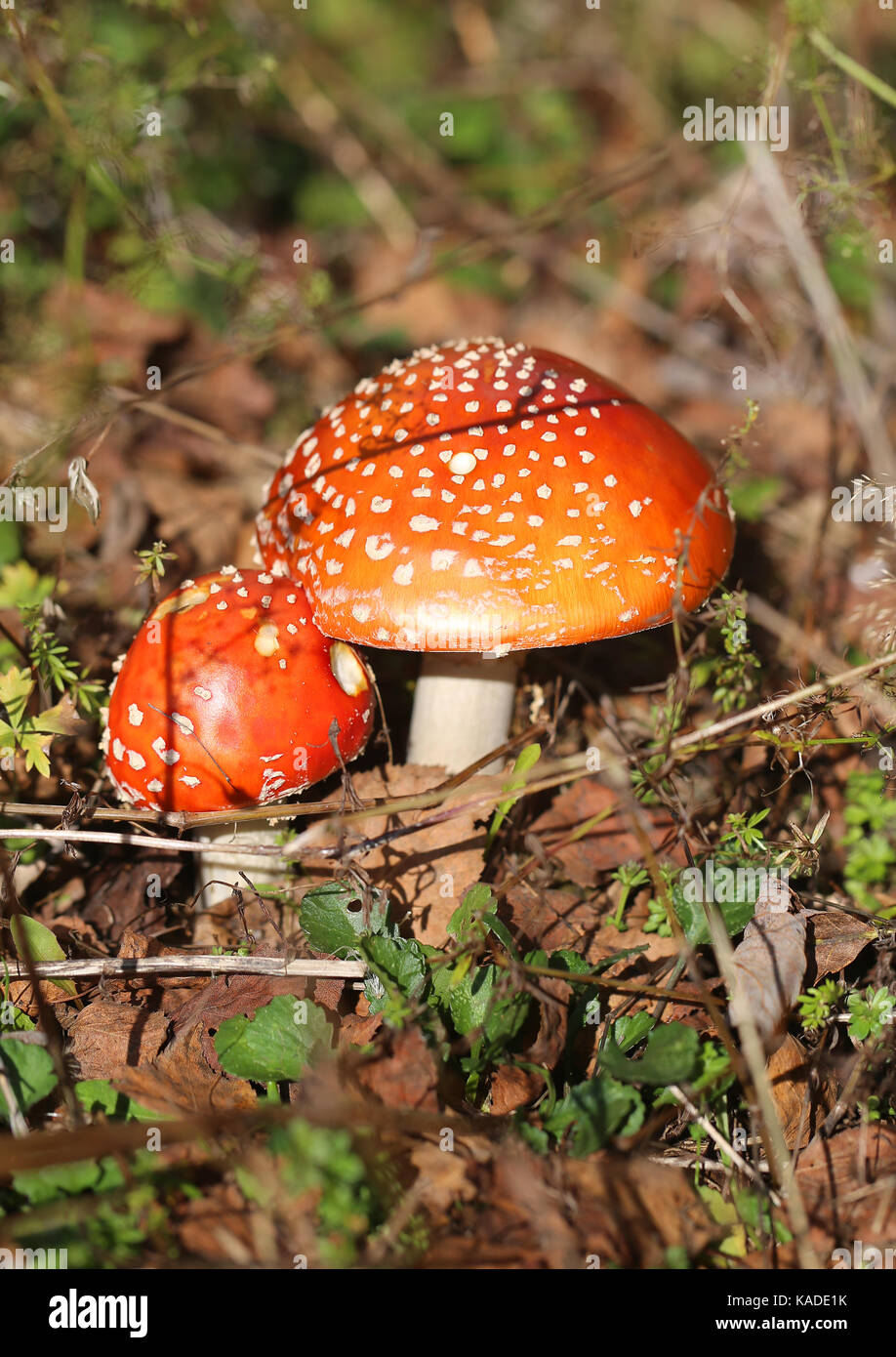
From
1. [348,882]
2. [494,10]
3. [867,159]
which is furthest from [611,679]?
[494,10]

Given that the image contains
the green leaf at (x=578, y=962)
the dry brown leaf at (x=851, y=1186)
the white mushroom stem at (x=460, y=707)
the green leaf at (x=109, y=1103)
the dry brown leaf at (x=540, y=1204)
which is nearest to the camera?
the dry brown leaf at (x=540, y=1204)

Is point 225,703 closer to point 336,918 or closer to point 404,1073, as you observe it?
point 336,918

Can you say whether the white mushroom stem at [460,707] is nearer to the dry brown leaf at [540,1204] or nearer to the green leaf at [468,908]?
the green leaf at [468,908]

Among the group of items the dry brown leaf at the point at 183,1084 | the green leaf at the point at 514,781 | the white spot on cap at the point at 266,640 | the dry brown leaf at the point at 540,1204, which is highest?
the white spot on cap at the point at 266,640

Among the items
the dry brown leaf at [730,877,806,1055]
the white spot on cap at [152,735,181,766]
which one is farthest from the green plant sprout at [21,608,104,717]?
the dry brown leaf at [730,877,806,1055]

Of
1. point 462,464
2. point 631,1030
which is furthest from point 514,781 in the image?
point 462,464

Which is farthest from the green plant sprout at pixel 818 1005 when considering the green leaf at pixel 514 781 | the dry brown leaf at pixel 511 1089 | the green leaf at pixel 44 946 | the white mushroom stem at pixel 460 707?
the green leaf at pixel 44 946
